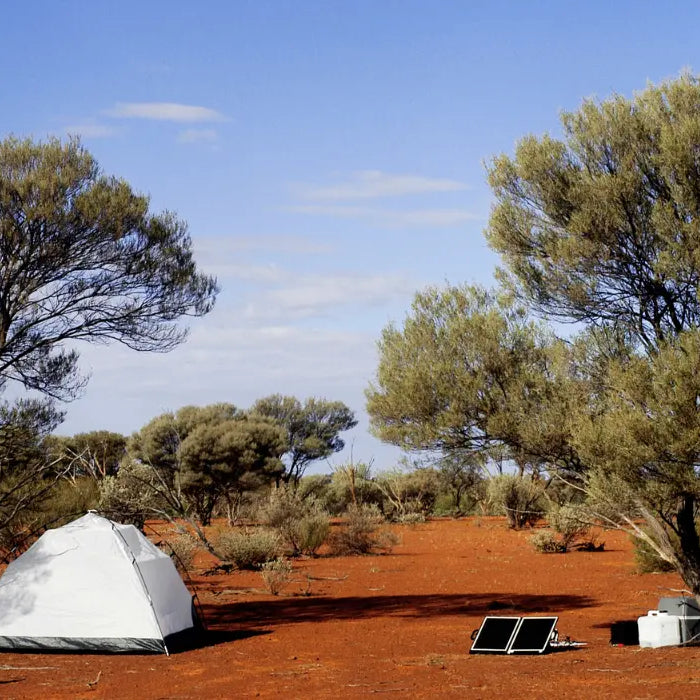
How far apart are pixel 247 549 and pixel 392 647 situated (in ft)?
34.4

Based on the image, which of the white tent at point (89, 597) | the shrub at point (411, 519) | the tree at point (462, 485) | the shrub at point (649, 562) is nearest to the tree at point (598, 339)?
the white tent at point (89, 597)

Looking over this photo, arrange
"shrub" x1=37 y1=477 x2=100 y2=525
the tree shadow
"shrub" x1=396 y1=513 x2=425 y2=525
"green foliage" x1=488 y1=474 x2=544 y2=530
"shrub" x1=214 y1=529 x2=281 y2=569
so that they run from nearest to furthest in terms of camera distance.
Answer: the tree shadow, "shrub" x1=37 y1=477 x2=100 y2=525, "shrub" x1=214 y1=529 x2=281 y2=569, "green foliage" x1=488 y1=474 x2=544 y2=530, "shrub" x1=396 y1=513 x2=425 y2=525

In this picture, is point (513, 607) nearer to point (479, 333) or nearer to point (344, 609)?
point (344, 609)

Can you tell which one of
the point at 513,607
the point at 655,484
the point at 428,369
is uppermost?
the point at 428,369

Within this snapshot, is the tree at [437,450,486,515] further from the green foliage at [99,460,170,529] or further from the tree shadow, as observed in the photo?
the green foliage at [99,460,170,529]

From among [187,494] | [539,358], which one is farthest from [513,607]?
[187,494]

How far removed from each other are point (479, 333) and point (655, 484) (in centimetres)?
384

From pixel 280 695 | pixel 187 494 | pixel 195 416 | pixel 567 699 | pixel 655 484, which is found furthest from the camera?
pixel 195 416

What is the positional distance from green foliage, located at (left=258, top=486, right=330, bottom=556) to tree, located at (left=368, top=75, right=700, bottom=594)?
486 inches

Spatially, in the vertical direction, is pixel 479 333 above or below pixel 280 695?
above

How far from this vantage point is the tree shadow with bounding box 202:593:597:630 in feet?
53.6

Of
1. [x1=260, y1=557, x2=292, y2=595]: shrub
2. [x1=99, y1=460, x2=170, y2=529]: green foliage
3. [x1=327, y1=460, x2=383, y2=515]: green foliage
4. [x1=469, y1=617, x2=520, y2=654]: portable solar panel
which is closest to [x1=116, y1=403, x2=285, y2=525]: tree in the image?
[x1=327, y1=460, x2=383, y2=515]: green foliage

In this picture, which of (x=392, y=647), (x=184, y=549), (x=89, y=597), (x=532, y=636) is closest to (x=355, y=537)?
(x=184, y=549)

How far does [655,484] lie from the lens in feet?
40.1
